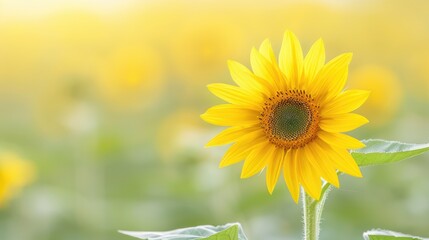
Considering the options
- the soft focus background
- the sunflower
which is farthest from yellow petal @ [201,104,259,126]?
the soft focus background

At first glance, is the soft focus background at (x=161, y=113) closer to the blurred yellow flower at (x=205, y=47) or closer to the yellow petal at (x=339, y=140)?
the blurred yellow flower at (x=205, y=47)

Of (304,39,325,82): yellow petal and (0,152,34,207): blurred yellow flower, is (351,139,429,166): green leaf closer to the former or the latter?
(304,39,325,82): yellow petal

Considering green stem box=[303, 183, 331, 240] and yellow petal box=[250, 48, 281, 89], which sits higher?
yellow petal box=[250, 48, 281, 89]

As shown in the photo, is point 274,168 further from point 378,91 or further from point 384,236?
point 378,91

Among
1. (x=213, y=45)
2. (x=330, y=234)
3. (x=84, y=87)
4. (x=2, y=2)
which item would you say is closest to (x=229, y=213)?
(x=330, y=234)

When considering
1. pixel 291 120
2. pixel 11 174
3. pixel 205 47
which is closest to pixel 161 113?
pixel 205 47

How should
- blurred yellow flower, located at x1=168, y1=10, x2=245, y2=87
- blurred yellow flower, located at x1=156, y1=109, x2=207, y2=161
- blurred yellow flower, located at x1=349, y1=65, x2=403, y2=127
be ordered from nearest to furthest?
blurred yellow flower, located at x1=156, y1=109, x2=207, y2=161, blurred yellow flower, located at x1=349, y1=65, x2=403, y2=127, blurred yellow flower, located at x1=168, y1=10, x2=245, y2=87

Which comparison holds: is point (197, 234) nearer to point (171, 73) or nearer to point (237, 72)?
point (237, 72)

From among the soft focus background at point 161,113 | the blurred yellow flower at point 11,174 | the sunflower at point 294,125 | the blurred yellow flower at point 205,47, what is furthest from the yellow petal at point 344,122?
the blurred yellow flower at point 205,47
